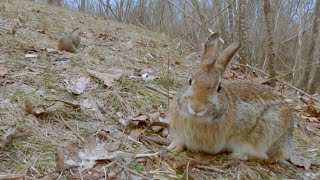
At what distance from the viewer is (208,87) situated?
2.56 metres

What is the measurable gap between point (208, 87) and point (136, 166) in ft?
2.44

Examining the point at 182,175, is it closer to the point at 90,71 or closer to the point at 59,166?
the point at 59,166

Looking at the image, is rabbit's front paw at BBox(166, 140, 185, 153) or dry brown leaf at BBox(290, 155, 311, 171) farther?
dry brown leaf at BBox(290, 155, 311, 171)

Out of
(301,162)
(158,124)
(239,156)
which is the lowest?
(301,162)

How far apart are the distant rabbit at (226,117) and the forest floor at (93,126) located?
0.12m

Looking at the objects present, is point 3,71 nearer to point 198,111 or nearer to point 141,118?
point 141,118

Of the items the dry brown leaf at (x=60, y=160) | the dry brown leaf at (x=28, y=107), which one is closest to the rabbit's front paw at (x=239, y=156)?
the dry brown leaf at (x=60, y=160)

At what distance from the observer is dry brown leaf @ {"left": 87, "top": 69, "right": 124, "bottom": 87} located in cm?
398

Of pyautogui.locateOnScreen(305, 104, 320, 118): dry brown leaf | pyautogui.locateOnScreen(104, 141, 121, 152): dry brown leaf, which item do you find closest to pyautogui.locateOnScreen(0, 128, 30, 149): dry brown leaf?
pyautogui.locateOnScreen(104, 141, 121, 152): dry brown leaf

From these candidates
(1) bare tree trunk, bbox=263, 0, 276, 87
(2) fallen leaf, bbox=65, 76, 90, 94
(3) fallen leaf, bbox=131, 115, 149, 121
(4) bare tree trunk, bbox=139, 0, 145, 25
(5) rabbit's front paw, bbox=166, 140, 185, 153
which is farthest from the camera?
(4) bare tree trunk, bbox=139, 0, 145, 25

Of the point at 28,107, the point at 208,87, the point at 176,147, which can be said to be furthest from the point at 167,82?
the point at 208,87

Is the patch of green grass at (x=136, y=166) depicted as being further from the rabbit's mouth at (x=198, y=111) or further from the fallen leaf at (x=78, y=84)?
the fallen leaf at (x=78, y=84)

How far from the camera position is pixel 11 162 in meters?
2.52

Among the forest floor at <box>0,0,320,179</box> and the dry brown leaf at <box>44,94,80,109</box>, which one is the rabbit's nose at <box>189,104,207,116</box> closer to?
the forest floor at <box>0,0,320,179</box>
